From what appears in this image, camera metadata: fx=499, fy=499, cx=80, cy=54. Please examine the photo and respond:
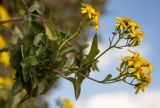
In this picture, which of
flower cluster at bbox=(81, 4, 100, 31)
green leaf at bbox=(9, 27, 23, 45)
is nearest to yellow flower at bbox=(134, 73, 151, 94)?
flower cluster at bbox=(81, 4, 100, 31)

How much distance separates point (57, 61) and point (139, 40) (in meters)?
0.26

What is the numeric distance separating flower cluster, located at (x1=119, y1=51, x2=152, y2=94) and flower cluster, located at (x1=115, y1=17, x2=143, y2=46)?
0.04 m

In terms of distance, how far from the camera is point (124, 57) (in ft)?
5.11

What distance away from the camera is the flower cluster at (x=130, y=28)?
1.54 meters

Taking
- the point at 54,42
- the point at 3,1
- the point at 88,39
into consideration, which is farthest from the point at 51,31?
the point at 88,39

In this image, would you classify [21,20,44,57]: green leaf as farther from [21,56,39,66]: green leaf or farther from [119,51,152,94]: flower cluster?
[119,51,152,94]: flower cluster

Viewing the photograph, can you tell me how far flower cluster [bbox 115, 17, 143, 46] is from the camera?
1.54 meters

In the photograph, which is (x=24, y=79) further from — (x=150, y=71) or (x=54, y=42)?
(x=150, y=71)

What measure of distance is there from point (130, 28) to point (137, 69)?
0.13 m

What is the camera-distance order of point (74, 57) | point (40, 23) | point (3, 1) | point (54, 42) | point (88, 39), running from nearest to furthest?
1. point (54, 42)
2. point (40, 23)
3. point (74, 57)
4. point (3, 1)
5. point (88, 39)

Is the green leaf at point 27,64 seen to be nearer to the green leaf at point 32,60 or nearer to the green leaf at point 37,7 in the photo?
the green leaf at point 32,60

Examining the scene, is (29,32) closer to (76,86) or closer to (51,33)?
(51,33)

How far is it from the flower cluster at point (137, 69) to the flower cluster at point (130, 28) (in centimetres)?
4

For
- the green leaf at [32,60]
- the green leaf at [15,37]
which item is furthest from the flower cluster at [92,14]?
the green leaf at [15,37]
